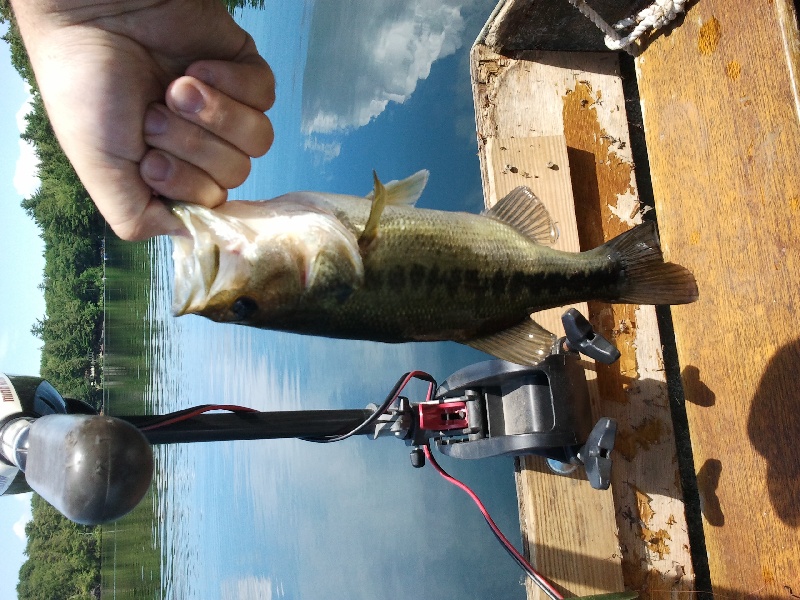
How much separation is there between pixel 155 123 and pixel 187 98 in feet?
0.31

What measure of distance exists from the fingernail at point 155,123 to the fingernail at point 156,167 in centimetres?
5

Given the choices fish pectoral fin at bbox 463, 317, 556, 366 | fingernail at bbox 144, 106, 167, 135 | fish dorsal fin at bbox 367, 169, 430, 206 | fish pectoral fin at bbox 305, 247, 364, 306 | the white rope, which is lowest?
fish pectoral fin at bbox 463, 317, 556, 366

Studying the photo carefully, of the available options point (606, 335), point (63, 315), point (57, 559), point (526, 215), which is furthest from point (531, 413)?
point (63, 315)

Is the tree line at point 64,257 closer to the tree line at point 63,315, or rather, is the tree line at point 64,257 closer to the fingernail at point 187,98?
the tree line at point 63,315

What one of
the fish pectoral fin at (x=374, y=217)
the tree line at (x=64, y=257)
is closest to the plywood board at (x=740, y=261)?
the fish pectoral fin at (x=374, y=217)

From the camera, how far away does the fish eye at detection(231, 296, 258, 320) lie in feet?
4.22

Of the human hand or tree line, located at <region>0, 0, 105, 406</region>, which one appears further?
tree line, located at <region>0, 0, 105, 406</region>

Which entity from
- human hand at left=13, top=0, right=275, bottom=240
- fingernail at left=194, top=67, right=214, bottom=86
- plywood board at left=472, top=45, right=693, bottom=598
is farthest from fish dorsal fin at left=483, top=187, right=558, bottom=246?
plywood board at left=472, top=45, right=693, bottom=598

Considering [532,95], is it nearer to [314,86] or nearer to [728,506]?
[728,506]

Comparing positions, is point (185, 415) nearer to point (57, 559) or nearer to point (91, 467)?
point (91, 467)

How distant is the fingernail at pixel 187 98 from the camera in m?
1.24

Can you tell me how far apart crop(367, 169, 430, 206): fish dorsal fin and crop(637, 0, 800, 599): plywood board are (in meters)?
1.32

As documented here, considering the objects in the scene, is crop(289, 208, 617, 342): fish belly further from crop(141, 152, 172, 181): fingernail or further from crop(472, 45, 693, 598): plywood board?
crop(472, 45, 693, 598): plywood board

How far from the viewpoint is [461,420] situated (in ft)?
7.92
